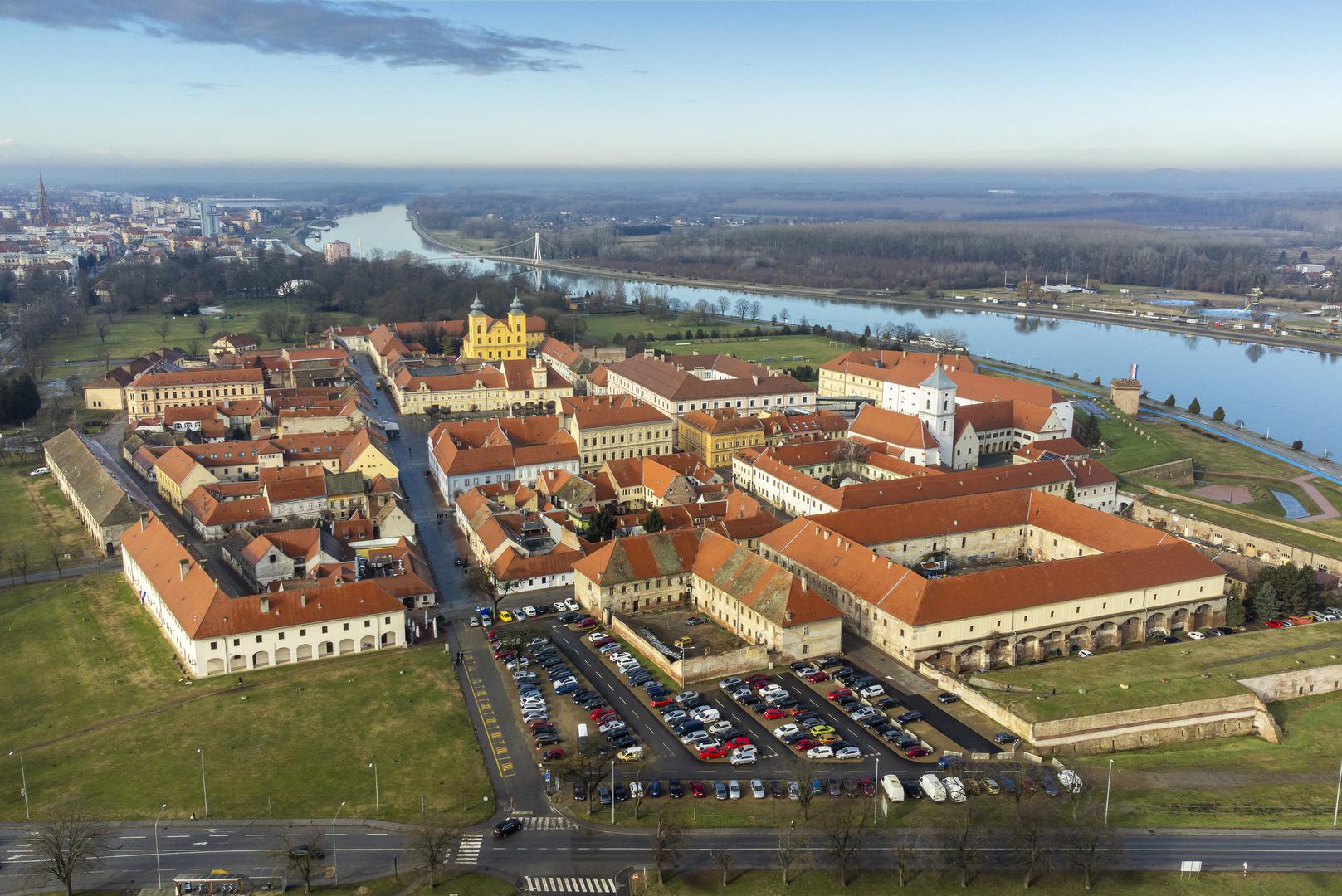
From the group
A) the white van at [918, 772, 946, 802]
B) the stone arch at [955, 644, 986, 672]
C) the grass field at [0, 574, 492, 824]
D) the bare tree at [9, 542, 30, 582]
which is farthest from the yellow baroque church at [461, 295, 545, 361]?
the white van at [918, 772, 946, 802]

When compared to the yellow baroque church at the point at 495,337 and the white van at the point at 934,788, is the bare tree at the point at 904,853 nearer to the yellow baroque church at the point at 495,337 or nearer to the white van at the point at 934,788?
the white van at the point at 934,788

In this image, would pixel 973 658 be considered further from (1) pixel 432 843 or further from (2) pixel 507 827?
(1) pixel 432 843

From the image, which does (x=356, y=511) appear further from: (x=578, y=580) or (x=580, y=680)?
(x=580, y=680)

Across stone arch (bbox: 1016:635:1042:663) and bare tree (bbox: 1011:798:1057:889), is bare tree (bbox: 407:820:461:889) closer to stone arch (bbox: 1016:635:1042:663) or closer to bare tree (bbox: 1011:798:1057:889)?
bare tree (bbox: 1011:798:1057:889)

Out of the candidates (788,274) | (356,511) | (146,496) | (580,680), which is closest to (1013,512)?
(580,680)

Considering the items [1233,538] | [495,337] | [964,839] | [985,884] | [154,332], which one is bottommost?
[985,884]

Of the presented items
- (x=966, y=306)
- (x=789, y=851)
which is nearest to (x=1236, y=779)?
(x=789, y=851)

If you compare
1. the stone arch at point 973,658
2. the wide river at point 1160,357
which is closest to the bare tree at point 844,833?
the stone arch at point 973,658

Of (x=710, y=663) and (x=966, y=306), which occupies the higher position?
(x=710, y=663)
